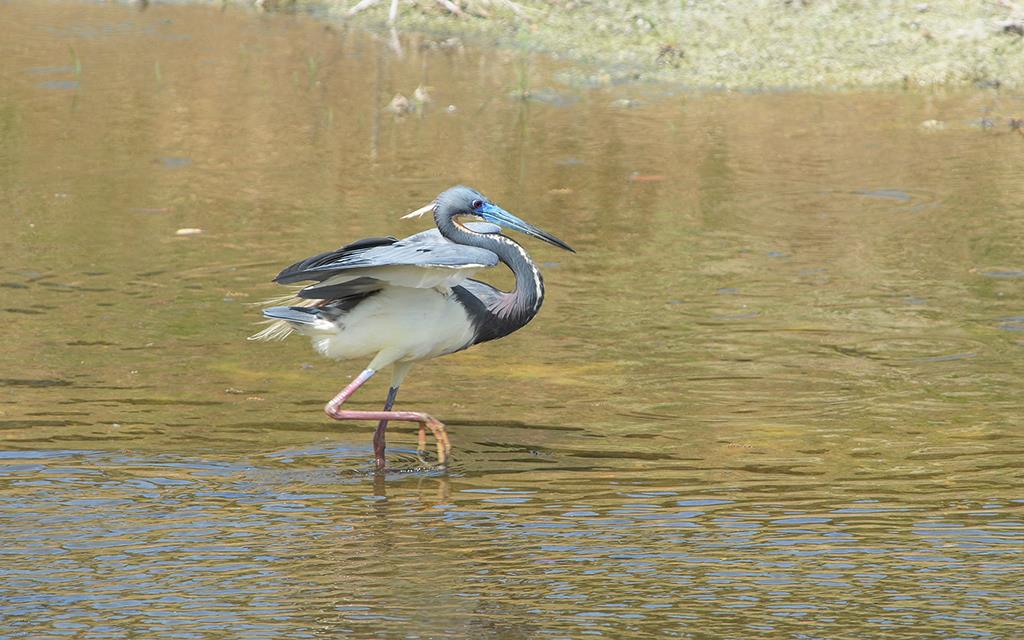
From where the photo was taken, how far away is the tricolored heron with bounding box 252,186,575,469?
6266 millimetres

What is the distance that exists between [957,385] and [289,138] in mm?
6179

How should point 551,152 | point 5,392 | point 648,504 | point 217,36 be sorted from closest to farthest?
point 648,504 < point 5,392 < point 551,152 < point 217,36

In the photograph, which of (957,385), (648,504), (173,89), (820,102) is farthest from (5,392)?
(820,102)

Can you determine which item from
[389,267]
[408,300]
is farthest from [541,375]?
[389,267]

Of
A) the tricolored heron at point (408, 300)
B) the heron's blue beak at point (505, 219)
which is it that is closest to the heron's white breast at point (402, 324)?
the tricolored heron at point (408, 300)

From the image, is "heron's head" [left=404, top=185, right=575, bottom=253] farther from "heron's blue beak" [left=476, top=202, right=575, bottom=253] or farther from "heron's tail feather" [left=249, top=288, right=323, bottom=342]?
"heron's tail feather" [left=249, top=288, right=323, bottom=342]

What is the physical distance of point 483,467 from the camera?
6.43m

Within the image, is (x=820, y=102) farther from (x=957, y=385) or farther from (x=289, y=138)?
(x=957, y=385)

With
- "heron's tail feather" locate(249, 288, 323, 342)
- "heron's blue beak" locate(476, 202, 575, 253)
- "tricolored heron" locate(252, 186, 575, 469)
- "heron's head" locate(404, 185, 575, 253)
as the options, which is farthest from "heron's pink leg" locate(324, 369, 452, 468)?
"heron's blue beak" locate(476, 202, 575, 253)

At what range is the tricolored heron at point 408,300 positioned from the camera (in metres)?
6.27

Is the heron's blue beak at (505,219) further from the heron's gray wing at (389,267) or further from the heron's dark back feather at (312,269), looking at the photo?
the heron's dark back feather at (312,269)

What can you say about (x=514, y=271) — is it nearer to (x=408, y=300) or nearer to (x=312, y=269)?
(x=408, y=300)

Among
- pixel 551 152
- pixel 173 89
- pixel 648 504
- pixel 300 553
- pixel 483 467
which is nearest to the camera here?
pixel 300 553

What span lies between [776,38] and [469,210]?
26.3 ft
